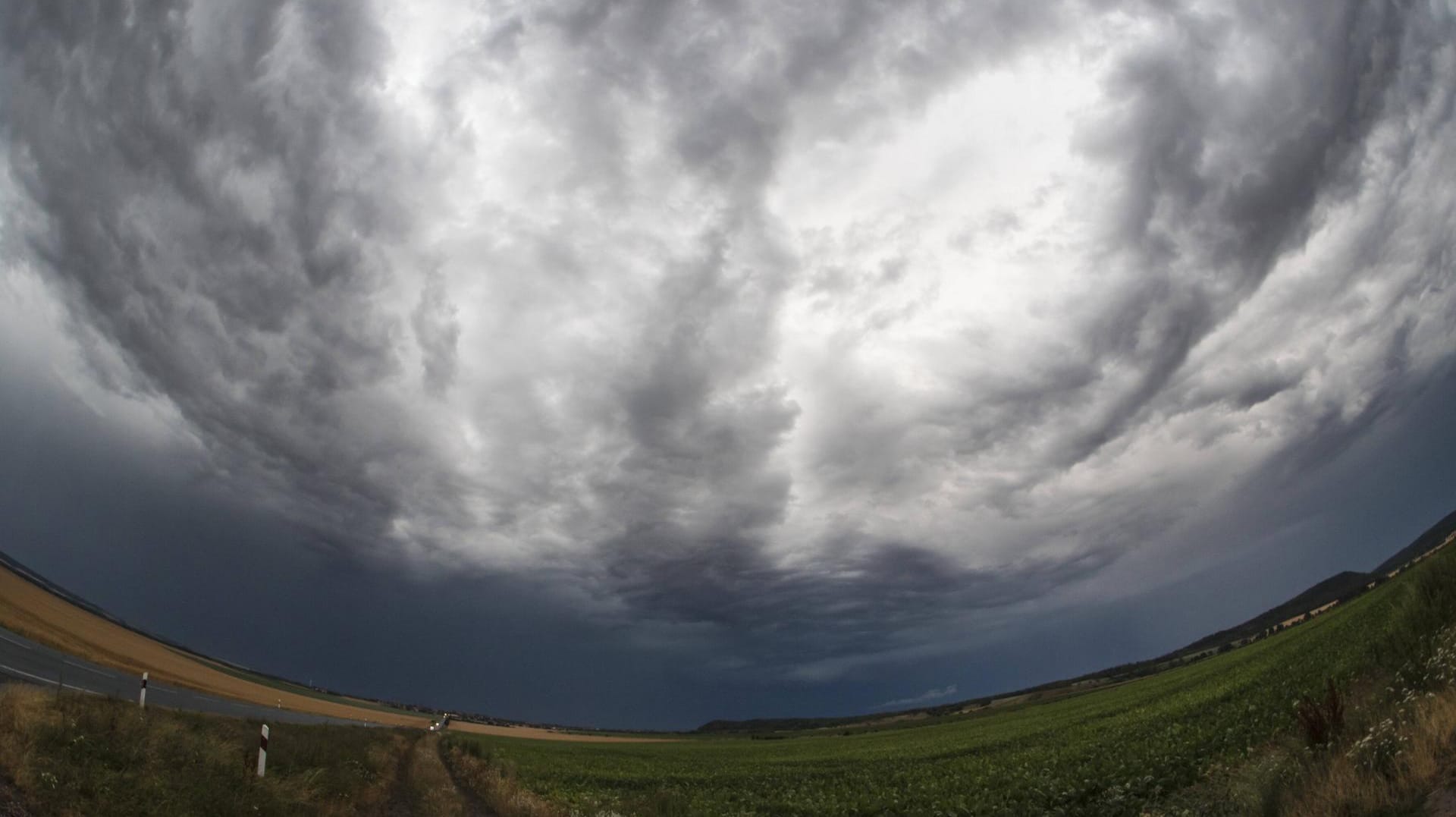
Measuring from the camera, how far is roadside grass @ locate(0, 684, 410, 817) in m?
10.1

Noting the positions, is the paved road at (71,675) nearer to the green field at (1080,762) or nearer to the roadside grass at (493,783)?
the roadside grass at (493,783)

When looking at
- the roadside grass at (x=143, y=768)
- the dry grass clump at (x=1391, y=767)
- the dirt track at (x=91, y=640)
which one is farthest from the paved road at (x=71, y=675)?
the dry grass clump at (x=1391, y=767)

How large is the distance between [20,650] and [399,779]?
2304 centimetres

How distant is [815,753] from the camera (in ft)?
198

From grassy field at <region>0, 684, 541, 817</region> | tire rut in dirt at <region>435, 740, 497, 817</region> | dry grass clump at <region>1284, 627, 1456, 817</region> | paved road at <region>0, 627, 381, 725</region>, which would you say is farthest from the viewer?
paved road at <region>0, 627, 381, 725</region>

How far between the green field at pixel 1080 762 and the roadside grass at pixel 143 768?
8685 millimetres

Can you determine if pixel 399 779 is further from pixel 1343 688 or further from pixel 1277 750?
pixel 1343 688

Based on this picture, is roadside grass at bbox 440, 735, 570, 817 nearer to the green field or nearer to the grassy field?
the grassy field

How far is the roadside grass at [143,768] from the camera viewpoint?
1010 cm

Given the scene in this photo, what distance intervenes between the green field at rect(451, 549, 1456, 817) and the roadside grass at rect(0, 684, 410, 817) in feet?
28.5

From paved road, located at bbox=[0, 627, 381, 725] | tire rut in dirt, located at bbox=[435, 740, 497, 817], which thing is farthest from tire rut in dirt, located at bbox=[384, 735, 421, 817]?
paved road, located at bbox=[0, 627, 381, 725]

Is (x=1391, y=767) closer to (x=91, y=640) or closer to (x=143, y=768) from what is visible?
(x=143, y=768)

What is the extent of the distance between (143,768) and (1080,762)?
27.3 m

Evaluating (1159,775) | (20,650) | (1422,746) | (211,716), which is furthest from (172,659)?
(1422,746)
